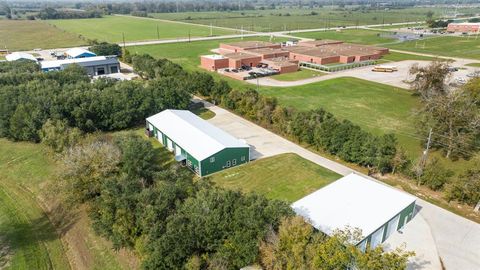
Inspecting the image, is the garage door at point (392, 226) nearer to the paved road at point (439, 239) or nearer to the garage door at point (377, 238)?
the paved road at point (439, 239)

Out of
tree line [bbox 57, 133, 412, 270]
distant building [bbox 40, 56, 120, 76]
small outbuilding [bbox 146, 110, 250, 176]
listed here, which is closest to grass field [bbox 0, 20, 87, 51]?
distant building [bbox 40, 56, 120, 76]

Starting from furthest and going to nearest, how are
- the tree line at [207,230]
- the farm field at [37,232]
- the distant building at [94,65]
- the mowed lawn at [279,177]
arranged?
the distant building at [94,65] → the mowed lawn at [279,177] → the farm field at [37,232] → the tree line at [207,230]

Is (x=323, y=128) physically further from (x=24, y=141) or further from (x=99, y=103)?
(x=24, y=141)

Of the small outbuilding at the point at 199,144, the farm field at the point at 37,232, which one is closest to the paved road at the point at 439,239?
the small outbuilding at the point at 199,144

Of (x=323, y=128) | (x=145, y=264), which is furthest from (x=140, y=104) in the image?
(x=145, y=264)

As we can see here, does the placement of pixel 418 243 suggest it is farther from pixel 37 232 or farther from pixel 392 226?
pixel 37 232

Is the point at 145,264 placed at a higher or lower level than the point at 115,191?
lower

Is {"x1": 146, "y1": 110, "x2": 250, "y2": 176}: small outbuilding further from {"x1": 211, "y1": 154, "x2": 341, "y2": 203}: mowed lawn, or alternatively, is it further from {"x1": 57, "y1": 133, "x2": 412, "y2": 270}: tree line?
{"x1": 57, "y1": 133, "x2": 412, "y2": 270}: tree line

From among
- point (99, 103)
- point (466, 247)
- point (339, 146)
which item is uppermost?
point (99, 103)
